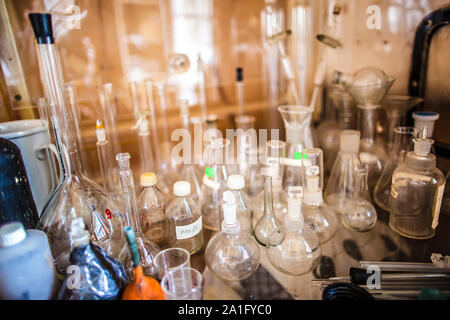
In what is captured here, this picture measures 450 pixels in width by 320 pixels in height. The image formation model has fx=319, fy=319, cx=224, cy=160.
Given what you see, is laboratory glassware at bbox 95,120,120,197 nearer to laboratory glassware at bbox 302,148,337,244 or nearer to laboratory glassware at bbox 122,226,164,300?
laboratory glassware at bbox 122,226,164,300

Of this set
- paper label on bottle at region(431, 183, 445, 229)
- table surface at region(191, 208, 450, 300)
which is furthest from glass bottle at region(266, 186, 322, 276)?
paper label on bottle at region(431, 183, 445, 229)

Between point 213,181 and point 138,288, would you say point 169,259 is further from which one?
point 213,181

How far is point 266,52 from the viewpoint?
1.97 meters

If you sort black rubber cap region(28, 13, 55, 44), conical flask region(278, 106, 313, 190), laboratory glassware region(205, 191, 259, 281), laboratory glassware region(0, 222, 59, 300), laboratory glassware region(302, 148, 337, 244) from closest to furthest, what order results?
laboratory glassware region(0, 222, 59, 300) → black rubber cap region(28, 13, 55, 44) → laboratory glassware region(205, 191, 259, 281) → laboratory glassware region(302, 148, 337, 244) → conical flask region(278, 106, 313, 190)

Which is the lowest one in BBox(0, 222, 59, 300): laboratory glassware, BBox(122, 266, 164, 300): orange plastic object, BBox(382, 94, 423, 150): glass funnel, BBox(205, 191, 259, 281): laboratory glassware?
BBox(205, 191, 259, 281): laboratory glassware

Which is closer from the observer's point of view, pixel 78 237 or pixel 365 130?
pixel 78 237

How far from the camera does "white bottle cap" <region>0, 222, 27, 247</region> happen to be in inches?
23.1

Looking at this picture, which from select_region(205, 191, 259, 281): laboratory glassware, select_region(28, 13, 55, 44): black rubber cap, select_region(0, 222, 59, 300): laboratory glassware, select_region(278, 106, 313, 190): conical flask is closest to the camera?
select_region(0, 222, 59, 300): laboratory glassware

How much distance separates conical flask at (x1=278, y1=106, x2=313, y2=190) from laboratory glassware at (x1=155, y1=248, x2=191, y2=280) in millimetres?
475

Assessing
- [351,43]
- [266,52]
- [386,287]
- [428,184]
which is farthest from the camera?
[266,52]
